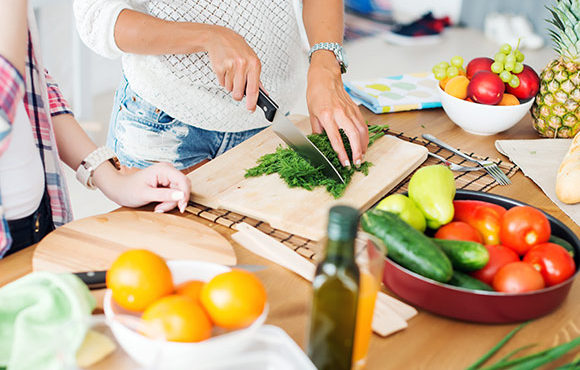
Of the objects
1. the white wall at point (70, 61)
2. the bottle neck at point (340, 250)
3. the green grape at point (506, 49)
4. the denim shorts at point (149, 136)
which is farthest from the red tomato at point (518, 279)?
the white wall at point (70, 61)

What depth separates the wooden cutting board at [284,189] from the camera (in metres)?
1.23

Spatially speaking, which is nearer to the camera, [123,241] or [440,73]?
[123,241]

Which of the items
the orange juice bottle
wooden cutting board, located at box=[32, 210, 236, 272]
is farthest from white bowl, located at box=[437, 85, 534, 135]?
the orange juice bottle

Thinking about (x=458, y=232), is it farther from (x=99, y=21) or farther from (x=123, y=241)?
(x=99, y=21)

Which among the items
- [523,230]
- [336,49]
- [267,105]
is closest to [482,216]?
[523,230]

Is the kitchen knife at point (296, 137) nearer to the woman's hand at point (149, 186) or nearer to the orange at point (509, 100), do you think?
the woman's hand at point (149, 186)

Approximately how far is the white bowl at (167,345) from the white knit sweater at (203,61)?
0.91 metres

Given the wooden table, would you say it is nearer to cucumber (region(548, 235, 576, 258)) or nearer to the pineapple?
cucumber (region(548, 235, 576, 258))

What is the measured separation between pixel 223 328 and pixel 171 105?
38.5 inches

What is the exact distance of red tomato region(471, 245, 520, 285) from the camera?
97 cm

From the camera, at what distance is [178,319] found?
27.8 inches

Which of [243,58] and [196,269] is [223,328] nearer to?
[196,269]

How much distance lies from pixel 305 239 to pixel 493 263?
372 millimetres

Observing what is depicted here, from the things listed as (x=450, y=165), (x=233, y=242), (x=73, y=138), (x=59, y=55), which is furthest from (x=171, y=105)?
(x=59, y=55)
